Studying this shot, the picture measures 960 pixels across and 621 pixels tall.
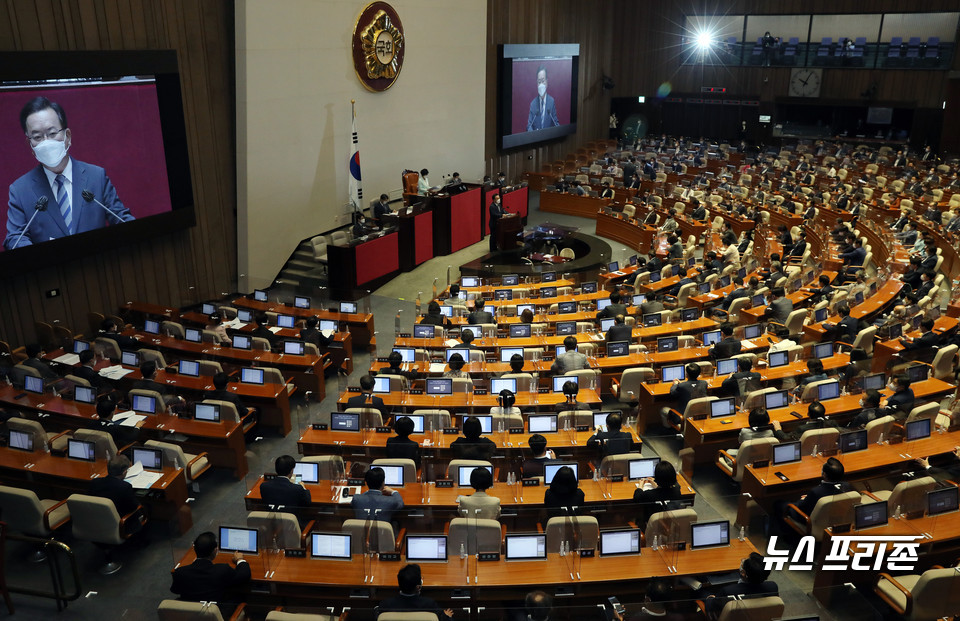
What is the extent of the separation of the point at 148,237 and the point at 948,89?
2911cm

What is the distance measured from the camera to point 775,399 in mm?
9523

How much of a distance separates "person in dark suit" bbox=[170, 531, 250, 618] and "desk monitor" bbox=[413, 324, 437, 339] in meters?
6.33

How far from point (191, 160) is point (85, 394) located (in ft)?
22.4

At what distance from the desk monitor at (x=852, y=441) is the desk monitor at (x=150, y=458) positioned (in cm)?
766

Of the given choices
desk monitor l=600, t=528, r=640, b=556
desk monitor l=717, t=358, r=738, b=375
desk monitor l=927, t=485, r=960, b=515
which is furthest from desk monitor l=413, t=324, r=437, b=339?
desk monitor l=927, t=485, r=960, b=515

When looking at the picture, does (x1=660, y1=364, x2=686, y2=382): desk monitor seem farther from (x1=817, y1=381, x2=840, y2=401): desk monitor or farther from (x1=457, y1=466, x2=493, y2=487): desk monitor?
(x1=457, y1=466, x2=493, y2=487): desk monitor

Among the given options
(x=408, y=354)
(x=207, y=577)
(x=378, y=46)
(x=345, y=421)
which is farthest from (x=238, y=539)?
Result: (x=378, y=46)

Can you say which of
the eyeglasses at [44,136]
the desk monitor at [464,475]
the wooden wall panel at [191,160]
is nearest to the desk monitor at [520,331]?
the desk monitor at [464,475]

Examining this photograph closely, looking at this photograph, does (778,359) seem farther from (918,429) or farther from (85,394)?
(85,394)

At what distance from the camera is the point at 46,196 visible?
12516 millimetres

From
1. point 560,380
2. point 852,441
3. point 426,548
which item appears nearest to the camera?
→ point 426,548

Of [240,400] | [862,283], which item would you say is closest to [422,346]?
[240,400]

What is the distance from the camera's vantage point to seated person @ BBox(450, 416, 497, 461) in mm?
8195

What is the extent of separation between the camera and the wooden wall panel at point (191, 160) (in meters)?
12.5
